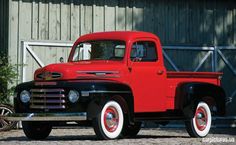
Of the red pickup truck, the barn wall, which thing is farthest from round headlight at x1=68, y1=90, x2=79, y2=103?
the barn wall

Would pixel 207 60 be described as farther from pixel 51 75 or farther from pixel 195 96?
pixel 51 75

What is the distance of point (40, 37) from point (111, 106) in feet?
24.1

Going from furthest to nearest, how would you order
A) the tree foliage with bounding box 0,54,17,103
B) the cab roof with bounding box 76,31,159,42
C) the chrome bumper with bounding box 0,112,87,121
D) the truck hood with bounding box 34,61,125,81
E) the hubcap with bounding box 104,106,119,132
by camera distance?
the tree foliage with bounding box 0,54,17,103 → the cab roof with bounding box 76,31,159,42 → the truck hood with bounding box 34,61,125,81 → the hubcap with bounding box 104,106,119,132 → the chrome bumper with bounding box 0,112,87,121

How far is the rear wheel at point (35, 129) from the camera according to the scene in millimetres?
13273

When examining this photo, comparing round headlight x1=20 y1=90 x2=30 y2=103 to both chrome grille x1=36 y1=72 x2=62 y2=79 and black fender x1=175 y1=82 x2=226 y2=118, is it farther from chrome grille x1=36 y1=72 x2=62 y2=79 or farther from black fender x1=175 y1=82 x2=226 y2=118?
black fender x1=175 y1=82 x2=226 y2=118

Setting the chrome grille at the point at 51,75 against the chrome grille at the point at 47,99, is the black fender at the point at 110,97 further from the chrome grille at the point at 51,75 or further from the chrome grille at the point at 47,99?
the chrome grille at the point at 51,75

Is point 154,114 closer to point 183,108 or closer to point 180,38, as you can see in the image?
point 183,108

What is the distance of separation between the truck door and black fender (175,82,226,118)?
410 millimetres

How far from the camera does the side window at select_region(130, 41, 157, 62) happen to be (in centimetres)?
1345

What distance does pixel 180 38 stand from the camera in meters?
21.3

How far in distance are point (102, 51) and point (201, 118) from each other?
268 cm

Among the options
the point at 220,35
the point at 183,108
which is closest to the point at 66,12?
the point at 220,35

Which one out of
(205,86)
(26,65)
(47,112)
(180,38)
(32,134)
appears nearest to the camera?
(47,112)

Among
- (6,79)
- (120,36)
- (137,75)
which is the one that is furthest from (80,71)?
(6,79)
